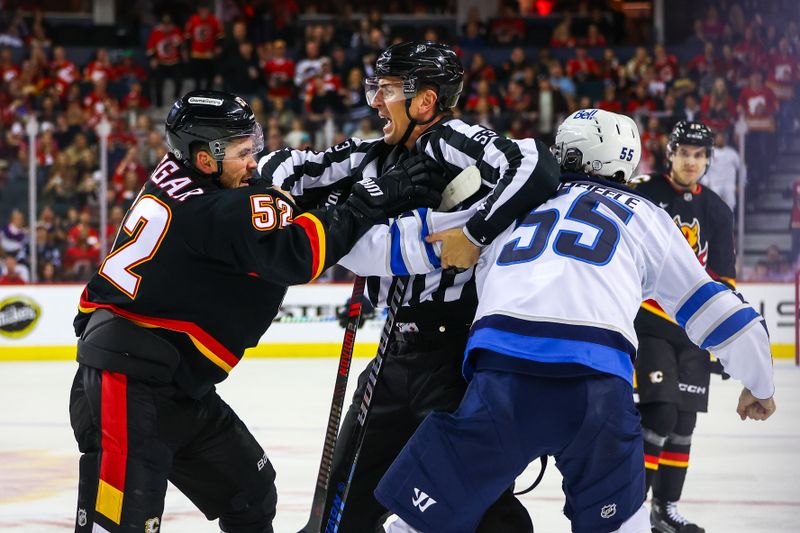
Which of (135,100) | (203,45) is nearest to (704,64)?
(203,45)

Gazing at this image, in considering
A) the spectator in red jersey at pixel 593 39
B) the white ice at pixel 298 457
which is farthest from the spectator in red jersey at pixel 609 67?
the white ice at pixel 298 457

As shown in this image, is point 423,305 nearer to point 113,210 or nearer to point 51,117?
point 113,210

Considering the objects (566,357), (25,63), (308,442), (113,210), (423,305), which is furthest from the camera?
(25,63)

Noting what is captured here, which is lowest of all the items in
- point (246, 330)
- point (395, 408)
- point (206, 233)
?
point (395, 408)

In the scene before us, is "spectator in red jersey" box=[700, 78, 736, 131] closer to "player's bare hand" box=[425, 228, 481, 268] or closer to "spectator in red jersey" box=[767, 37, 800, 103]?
"spectator in red jersey" box=[767, 37, 800, 103]

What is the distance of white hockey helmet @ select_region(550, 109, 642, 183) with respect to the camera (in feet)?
9.53

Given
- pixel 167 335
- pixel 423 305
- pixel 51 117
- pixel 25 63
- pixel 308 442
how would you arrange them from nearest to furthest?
pixel 167 335
pixel 423 305
pixel 308 442
pixel 51 117
pixel 25 63

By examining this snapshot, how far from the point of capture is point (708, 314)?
2691 millimetres

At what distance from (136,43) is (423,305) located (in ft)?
40.2

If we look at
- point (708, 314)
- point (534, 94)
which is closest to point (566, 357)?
point (708, 314)

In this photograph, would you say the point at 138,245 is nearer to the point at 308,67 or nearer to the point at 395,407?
the point at 395,407

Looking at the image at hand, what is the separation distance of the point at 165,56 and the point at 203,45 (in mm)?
435

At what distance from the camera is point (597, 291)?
2.52 metres

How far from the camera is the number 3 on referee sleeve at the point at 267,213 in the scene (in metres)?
2.76
